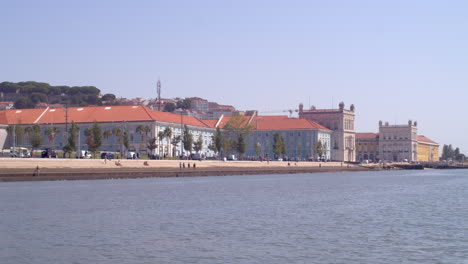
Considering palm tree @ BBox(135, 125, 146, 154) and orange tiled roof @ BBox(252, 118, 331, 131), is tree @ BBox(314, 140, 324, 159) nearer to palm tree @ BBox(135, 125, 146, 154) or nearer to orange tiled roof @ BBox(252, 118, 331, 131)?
orange tiled roof @ BBox(252, 118, 331, 131)

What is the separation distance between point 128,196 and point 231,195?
8493 millimetres

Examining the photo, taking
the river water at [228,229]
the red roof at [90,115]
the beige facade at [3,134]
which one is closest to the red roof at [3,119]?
the red roof at [90,115]

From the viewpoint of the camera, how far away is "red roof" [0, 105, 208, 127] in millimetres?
135000

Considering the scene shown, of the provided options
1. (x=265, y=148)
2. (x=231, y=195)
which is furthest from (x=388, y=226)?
(x=265, y=148)

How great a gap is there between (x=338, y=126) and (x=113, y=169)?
121 m

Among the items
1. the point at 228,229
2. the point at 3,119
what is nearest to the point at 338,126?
the point at 3,119

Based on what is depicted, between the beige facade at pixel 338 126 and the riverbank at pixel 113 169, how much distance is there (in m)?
68.1

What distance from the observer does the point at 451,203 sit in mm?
50344

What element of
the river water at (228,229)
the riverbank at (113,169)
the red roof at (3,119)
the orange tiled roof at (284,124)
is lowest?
the river water at (228,229)

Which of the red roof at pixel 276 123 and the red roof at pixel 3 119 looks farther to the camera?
the red roof at pixel 276 123

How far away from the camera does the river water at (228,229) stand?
26.0 meters

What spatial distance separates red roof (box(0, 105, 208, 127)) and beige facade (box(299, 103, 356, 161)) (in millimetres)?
62944

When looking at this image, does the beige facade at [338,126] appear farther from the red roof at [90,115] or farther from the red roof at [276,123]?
the red roof at [90,115]

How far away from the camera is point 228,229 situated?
3331 cm
